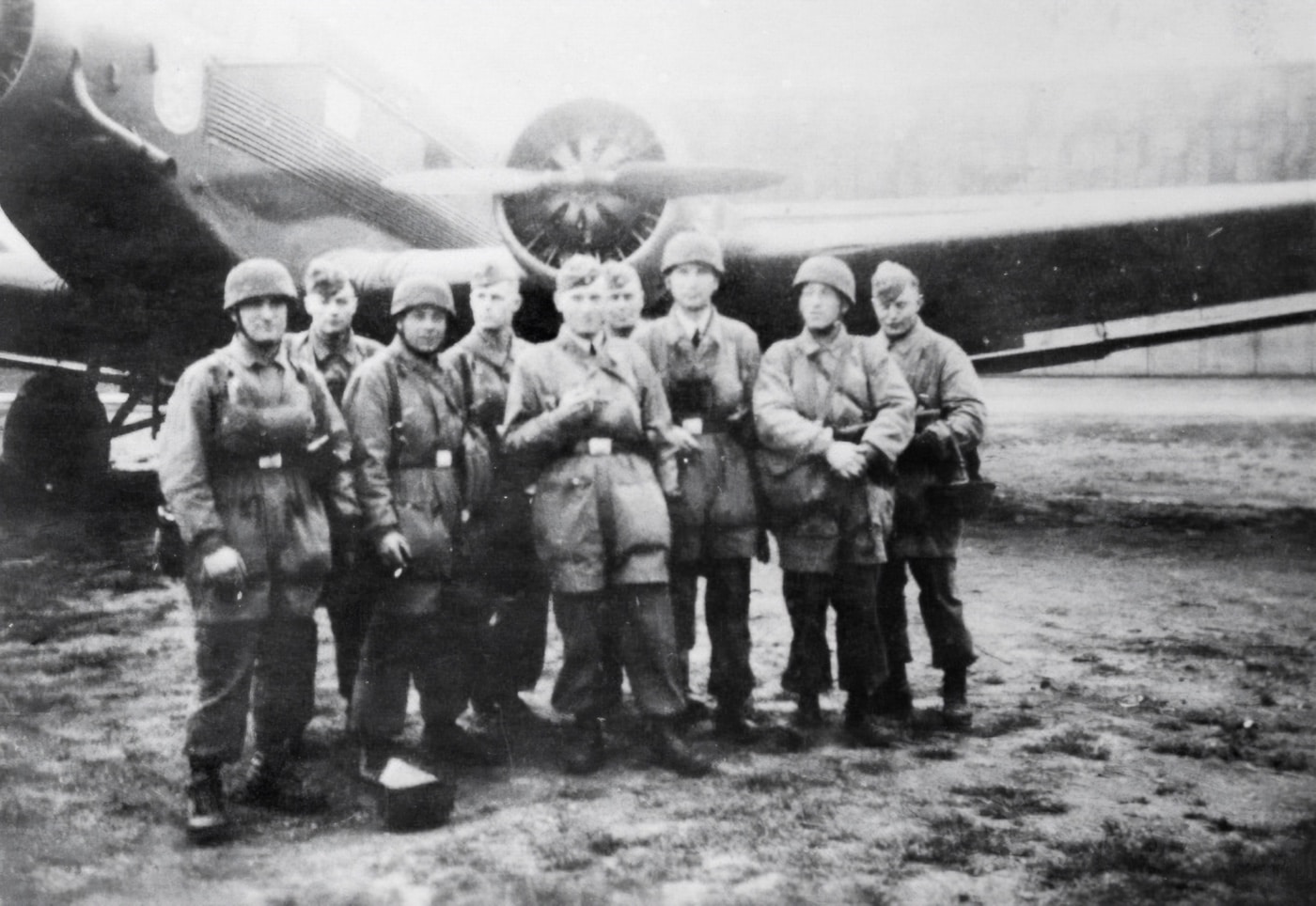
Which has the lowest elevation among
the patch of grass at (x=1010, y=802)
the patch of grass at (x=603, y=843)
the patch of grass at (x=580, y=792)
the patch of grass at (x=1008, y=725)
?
the patch of grass at (x=1008, y=725)

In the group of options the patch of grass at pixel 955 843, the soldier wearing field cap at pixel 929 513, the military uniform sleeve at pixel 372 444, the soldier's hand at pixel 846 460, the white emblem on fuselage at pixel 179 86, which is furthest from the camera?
the white emblem on fuselage at pixel 179 86

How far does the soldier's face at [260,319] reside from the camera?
11.3ft

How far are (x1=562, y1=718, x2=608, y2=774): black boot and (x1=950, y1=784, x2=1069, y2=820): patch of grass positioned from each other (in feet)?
3.94

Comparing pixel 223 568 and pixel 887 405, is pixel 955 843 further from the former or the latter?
pixel 223 568

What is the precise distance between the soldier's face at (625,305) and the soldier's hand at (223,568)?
1.69 meters

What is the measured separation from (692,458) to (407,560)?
1160 millimetres

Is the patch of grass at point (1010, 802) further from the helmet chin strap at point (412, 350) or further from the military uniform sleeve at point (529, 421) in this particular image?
the helmet chin strap at point (412, 350)

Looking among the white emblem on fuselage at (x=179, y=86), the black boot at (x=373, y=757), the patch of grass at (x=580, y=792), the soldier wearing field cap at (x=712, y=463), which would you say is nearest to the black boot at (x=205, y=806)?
the black boot at (x=373, y=757)

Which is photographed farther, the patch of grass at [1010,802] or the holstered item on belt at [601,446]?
the holstered item on belt at [601,446]

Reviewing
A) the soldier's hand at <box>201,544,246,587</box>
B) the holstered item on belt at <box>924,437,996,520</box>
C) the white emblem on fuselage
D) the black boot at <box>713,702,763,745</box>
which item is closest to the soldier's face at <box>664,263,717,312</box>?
the holstered item on belt at <box>924,437,996,520</box>

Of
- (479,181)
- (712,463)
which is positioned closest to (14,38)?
(479,181)

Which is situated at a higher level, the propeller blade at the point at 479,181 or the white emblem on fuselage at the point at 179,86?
the white emblem on fuselage at the point at 179,86

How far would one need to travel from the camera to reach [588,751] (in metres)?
3.79

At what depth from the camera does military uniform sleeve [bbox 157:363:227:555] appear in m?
3.20
